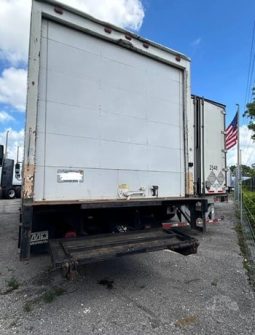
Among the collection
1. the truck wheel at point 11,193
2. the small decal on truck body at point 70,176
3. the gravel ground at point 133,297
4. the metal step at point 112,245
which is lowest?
the gravel ground at point 133,297

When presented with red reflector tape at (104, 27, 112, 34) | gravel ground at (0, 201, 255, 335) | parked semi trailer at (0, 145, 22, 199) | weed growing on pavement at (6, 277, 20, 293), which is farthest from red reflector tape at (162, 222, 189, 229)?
parked semi trailer at (0, 145, 22, 199)

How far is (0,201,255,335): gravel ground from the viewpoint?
129 inches

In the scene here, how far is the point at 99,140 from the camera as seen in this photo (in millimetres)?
4348

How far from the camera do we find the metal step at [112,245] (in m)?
3.57

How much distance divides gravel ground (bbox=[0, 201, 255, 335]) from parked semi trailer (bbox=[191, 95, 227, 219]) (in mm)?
2024

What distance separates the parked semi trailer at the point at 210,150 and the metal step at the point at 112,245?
2808mm

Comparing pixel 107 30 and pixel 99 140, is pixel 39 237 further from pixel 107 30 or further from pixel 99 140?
pixel 107 30

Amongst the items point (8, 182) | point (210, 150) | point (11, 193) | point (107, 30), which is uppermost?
point (107, 30)

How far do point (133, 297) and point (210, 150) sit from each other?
15.9ft

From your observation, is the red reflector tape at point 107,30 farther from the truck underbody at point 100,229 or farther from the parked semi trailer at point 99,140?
the truck underbody at point 100,229

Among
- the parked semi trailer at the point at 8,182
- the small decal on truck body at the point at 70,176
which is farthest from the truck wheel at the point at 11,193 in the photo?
the small decal on truck body at the point at 70,176

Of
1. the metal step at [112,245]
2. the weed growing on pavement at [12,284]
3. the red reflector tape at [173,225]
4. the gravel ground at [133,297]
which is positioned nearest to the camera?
the gravel ground at [133,297]

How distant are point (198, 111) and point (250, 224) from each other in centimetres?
506

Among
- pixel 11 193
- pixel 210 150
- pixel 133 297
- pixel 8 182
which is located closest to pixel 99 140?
pixel 133 297
